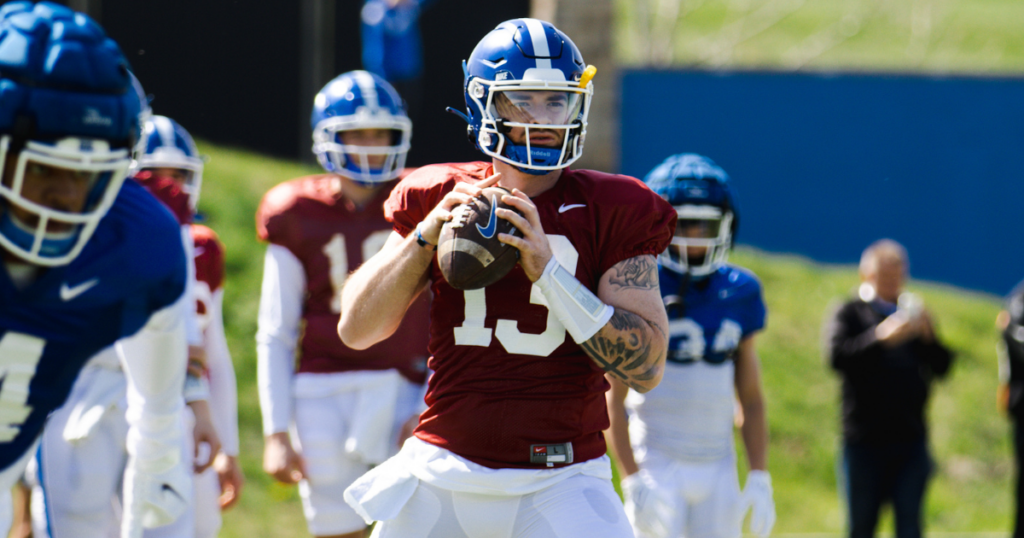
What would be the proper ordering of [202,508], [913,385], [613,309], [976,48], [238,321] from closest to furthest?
[613,309] < [202,508] < [913,385] < [238,321] < [976,48]

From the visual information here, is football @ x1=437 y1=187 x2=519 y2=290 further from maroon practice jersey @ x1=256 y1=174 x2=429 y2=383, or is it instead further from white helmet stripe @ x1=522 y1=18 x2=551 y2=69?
maroon practice jersey @ x1=256 y1=174 x2=429 y2=383

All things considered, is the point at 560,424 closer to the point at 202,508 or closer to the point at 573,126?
the point at 573,126

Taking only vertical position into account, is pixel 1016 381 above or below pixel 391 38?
below

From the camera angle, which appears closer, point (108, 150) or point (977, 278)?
point (108, 150)

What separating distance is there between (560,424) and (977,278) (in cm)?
1180

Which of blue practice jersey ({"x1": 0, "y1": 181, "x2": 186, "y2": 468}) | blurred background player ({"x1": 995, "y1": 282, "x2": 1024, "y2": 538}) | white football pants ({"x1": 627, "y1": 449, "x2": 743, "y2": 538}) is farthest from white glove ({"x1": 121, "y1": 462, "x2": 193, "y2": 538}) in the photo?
blurred background player ({"x1": 995, "y1": 282, "x2": 1024, "y2": 538})

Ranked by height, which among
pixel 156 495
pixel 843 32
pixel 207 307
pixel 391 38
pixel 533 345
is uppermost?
pixel 843 32

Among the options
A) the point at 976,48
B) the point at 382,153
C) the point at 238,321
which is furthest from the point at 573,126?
the point at 976,48

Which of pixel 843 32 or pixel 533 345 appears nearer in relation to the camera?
pixel 533 345

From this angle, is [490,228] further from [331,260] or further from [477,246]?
[331,260]

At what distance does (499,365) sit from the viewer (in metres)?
2.74

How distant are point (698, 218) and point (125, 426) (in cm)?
226

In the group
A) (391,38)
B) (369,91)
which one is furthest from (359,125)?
(391,38)

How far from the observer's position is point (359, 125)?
173 inches
